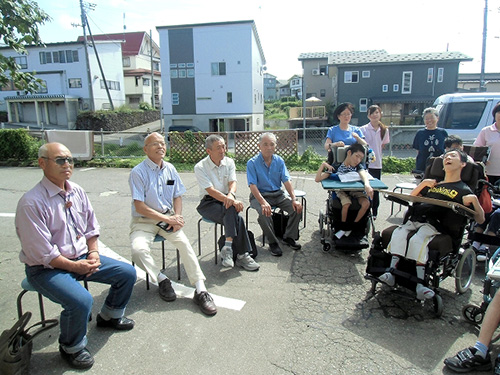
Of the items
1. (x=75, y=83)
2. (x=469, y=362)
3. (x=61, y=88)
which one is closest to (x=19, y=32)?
(x=469, y=362)

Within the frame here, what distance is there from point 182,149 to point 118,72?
32485mm

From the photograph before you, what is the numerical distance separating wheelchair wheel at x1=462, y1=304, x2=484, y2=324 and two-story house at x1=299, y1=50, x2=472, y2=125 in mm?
27231

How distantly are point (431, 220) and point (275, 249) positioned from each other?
A: 193cm

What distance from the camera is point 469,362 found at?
2.43 meters

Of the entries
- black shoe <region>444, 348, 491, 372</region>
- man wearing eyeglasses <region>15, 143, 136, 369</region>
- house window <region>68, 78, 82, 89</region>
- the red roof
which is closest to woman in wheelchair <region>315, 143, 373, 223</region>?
black shoe <region>444, 348, 491, 372</region>

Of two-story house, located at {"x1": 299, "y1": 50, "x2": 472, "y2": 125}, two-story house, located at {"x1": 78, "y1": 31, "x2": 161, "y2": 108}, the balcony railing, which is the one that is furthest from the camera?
two-story house, located at {"x1": 78, "y1": 31, "x2": 161, "y2": 108}

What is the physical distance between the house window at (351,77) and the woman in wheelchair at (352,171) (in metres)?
27.6

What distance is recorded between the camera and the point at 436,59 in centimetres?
2802

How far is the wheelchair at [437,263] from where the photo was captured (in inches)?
124

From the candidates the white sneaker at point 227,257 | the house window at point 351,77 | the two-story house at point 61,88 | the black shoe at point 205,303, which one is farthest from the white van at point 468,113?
the two-story house at point 61,88

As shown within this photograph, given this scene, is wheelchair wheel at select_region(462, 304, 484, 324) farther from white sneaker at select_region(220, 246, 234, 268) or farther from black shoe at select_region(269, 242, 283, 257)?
white sneaker at select_region(220, 246, 234, 268)

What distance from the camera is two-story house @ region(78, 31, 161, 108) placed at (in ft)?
141

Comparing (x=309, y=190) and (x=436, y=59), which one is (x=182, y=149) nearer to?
(x=309, y=190)

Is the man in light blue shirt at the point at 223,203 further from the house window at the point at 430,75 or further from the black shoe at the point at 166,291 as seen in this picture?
the house window at the point at 430,75
